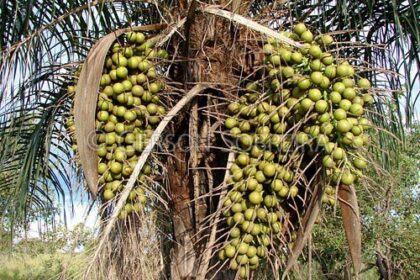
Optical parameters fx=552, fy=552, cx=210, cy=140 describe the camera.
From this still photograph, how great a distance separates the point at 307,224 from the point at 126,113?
80 cm

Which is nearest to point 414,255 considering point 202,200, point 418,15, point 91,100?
point 418,15

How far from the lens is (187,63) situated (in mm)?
2383

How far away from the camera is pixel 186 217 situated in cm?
241

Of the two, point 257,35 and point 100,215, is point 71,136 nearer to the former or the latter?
point 100,215

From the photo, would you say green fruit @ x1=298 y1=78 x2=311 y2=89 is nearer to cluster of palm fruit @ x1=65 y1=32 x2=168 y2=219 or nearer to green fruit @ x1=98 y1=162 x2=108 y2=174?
cluster of palm fruit @ x1=65 y1=32 x2=168 y2=219

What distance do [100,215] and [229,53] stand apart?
0.86 m

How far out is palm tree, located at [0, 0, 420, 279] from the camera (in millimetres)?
2311

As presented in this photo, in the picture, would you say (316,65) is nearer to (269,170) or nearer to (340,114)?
(340,114)

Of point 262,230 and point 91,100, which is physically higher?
point 91,100

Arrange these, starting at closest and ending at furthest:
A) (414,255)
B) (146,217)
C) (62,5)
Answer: (146,217) → (62,5) → (414,255)

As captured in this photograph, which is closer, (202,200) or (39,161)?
(202,200)

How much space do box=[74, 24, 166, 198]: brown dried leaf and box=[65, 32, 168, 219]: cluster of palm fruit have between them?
0.19 ft

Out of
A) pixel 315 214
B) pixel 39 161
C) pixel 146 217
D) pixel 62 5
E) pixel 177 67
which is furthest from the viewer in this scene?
pixel 39 161

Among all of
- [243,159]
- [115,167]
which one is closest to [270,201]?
[243,159]
